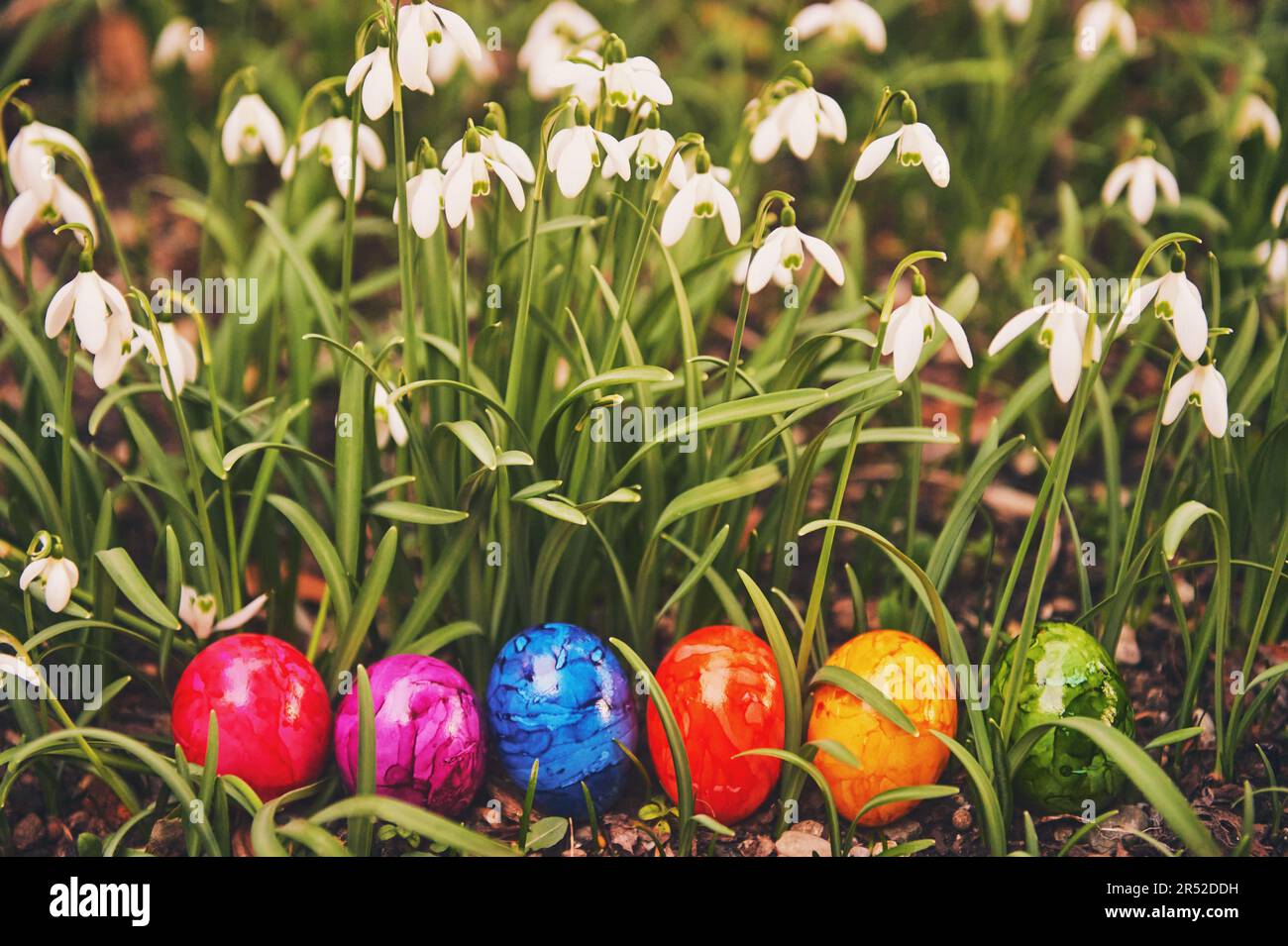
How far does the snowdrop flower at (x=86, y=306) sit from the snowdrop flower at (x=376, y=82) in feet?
1.55

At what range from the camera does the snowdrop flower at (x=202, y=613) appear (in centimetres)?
196

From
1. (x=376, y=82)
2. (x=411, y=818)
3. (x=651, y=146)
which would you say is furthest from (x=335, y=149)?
(x=411, y=818)

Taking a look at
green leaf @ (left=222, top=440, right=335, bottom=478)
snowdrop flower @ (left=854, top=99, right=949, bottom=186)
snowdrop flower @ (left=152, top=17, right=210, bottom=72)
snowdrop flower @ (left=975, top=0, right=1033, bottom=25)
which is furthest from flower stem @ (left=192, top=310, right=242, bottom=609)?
snowdrop flower @ (left=975, top=0, right=1033, bottom=25)

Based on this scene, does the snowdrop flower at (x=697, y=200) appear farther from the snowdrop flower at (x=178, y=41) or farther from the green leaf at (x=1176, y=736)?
the snowdrop flower at (x=178, y=41)

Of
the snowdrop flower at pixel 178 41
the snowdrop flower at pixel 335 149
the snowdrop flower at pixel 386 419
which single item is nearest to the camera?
the snowdrop flower at pixel 386 419

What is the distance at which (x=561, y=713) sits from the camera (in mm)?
1798

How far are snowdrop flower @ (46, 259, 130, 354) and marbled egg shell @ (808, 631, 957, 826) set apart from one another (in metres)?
1.26

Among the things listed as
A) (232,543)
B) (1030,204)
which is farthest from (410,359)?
(1030,204)

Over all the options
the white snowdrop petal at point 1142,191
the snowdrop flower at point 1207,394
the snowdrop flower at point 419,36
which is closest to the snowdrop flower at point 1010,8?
the white snowdrop petal at point 1142,191

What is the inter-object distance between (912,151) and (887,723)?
2.90 feet

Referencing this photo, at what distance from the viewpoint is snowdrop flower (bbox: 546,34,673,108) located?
69.5 inches

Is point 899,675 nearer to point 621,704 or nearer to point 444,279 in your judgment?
point 621,704
